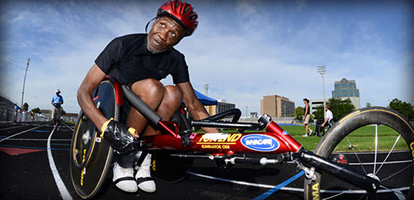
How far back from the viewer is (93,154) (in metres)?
2.20

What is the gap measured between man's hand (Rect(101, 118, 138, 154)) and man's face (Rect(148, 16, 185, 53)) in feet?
3.22

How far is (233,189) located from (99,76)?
1.81 metres

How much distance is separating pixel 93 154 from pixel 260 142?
157 cm

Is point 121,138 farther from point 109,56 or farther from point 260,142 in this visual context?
point 260,142

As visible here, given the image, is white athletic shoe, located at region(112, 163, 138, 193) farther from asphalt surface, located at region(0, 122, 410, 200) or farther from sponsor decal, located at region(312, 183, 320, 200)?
sponsor decal, located at region(312, 183, 320, 200)

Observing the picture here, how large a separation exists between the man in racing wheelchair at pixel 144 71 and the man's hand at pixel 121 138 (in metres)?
0.28

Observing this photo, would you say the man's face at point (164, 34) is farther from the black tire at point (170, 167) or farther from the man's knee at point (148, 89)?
the black tire at point (170, 167)

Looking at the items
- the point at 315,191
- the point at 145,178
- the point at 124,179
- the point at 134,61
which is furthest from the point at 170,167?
the point at 315,191

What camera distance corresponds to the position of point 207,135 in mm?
1917

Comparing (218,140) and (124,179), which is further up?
(218,140)

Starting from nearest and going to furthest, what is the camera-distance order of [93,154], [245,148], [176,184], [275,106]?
[245,148]
[93,154]
[176,184]
[275,106]

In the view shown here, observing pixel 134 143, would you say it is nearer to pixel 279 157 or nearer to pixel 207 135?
pixel 207 135

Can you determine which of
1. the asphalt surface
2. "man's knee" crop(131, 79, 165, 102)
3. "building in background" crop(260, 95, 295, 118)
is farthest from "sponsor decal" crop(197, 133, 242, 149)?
"building in background" crop(260, 95, 295, 118)

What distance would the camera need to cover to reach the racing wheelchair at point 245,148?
156 centimetres
